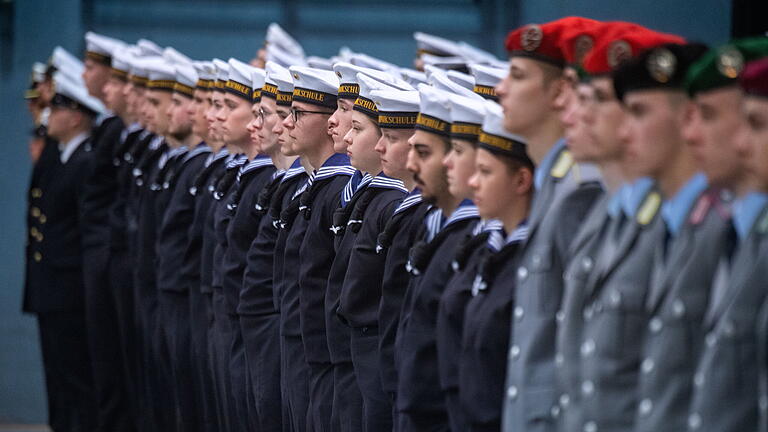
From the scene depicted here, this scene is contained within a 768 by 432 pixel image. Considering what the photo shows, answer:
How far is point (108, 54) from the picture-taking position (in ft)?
27.9

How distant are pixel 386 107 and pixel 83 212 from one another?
4031mm

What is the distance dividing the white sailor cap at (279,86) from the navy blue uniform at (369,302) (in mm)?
1097

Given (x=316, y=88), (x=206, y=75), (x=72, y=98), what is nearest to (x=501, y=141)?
(x=316, y=88)

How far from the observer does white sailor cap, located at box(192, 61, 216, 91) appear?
6625mm

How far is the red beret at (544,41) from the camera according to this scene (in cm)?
327

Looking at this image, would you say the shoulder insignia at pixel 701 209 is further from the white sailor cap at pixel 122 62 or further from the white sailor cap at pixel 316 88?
the white sailor cap at pixel 122 62

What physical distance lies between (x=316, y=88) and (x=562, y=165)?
218 cm

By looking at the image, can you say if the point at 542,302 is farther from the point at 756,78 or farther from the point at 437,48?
the point at 437,48

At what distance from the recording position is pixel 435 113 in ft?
12.6

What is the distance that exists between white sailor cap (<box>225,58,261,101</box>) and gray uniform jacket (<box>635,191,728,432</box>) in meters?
3.65

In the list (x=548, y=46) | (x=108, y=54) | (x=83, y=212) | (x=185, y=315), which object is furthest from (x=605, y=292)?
(x=108, y=54)

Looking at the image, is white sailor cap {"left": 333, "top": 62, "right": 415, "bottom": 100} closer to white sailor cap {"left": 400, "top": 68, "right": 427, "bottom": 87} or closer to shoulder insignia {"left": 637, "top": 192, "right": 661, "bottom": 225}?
white sailor cap {"left": 400, "top": 68, "right": 427, "bottom": 87}

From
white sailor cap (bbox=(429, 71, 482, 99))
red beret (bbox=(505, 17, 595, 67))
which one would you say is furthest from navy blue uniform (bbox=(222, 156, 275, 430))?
red beret (bbox=(505, 17, 595, 67))

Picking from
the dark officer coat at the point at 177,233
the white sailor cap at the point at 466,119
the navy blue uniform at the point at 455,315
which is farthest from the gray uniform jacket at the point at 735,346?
the dark officer coat at the point at 177,233
